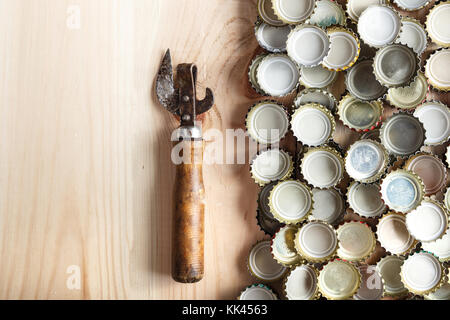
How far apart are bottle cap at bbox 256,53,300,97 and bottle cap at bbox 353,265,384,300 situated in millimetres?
669

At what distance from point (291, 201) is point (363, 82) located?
0.47 meters

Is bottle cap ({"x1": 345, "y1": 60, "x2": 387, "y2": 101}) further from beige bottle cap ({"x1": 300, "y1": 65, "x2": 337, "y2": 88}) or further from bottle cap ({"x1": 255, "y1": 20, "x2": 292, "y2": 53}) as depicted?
bottle cap ({"x1": 255, "y1": 20, "x2": 292, "y2": 53})

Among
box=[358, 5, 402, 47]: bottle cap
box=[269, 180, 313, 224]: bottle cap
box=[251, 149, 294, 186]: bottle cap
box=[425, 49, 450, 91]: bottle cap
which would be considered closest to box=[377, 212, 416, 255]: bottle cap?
box=[269, 180, 313, 224]: bottle cap

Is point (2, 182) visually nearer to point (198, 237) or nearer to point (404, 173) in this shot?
point (198, 237)

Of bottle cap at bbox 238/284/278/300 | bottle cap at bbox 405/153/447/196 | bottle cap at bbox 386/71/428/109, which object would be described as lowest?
bottle cap at bbox 238/284/278/300

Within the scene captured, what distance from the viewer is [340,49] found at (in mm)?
1522

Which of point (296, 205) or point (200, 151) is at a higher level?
point (200, 151)

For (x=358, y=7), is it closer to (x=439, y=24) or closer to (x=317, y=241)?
(x=439, y=24)

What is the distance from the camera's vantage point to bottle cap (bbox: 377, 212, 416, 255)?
1.55 metres

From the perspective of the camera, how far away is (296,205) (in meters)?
1.54

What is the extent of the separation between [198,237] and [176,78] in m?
0.54

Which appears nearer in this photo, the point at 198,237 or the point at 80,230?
the point at 198,237
